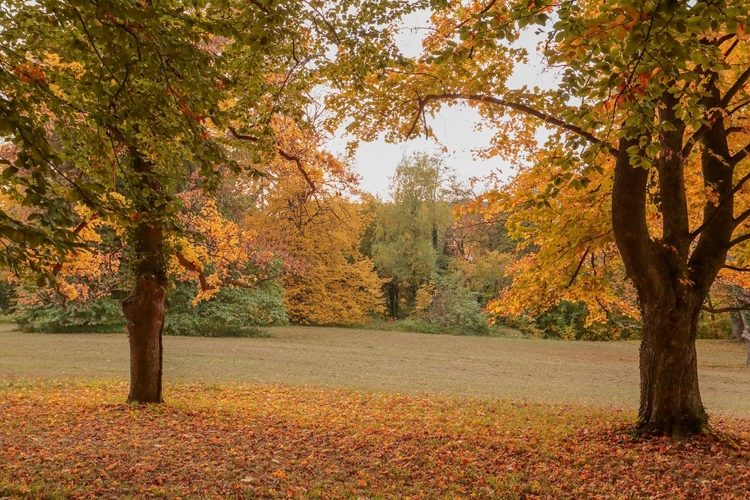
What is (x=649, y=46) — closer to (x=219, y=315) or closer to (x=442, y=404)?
(x=442, y=404)

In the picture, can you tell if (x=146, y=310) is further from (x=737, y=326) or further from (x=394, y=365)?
(x=737, y=326)

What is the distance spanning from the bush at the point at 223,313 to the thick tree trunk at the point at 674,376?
68.9 feet

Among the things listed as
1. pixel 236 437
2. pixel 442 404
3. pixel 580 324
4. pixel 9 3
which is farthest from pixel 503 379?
pixel 580 324

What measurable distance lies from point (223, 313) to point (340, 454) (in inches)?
790

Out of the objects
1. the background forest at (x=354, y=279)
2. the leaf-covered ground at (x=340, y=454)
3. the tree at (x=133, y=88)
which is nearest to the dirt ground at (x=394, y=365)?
the background forest at (x=354, y=279)

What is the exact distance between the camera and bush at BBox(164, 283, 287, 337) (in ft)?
82.9

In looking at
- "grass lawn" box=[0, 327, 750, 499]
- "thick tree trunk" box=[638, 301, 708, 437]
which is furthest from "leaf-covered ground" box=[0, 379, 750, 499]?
"thick tree trunk" box=[638, 301, 708, 437]

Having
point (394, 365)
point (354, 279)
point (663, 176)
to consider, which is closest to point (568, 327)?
point (354, 279)

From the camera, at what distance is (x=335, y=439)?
7281mm

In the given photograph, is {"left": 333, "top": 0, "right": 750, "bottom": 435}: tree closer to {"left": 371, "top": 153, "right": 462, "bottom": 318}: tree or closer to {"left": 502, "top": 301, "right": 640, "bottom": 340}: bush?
{"left": 502, "top": 301, "right": 640, "bottom": 340}: bush

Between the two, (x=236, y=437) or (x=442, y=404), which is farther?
(x=442, y=404)

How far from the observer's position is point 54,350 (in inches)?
736

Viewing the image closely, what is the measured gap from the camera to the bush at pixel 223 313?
25.3 m

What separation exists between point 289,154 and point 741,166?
743cm
